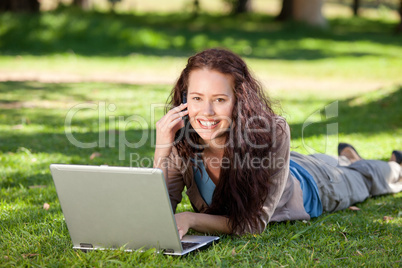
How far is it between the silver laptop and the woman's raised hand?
1.90 ft

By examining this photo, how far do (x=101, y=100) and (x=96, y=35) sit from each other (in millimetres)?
7776

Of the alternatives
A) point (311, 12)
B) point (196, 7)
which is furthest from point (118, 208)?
point (196, 7)

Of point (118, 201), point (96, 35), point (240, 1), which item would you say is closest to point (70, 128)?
point (118, 201)

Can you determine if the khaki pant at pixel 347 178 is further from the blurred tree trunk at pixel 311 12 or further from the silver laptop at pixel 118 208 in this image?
the blurred tree trunk at pixel 311 12

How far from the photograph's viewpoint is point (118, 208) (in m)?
2.88

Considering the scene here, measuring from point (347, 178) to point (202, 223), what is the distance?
163 centimetres

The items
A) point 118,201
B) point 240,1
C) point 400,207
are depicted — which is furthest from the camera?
point 240,1

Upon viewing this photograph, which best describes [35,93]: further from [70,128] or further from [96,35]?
[96,35]

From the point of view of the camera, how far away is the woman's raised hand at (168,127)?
3.34 metres

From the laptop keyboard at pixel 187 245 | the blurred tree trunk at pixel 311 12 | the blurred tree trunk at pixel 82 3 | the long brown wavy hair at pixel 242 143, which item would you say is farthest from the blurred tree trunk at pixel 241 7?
the laptop keyboard at pixel 187 245

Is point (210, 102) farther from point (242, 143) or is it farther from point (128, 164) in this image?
point (128, 164)

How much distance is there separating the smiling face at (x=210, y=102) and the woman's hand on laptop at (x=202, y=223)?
478mm

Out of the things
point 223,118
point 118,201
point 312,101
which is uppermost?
point 223,118

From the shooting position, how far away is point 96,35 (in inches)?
651
